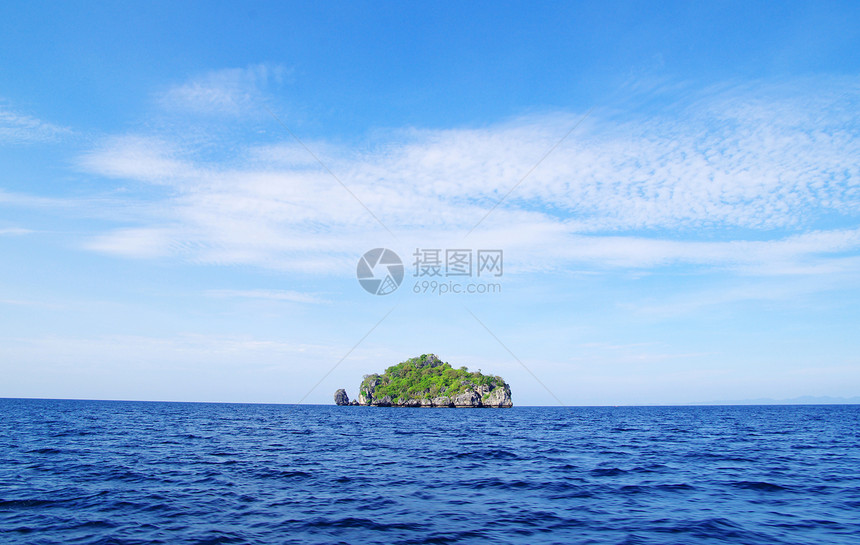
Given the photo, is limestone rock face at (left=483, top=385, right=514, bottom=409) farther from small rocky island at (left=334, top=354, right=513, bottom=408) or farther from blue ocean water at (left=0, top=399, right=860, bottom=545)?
blue ocean water at (left=0, top=399, right=860, bottom=545)

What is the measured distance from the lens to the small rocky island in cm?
16700

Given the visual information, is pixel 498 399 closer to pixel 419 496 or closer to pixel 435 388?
pixel 435 388

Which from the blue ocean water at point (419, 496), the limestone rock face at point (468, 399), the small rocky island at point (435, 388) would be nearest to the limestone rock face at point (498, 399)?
the small rocky island at point (435, 388)

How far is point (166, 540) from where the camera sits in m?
13.1

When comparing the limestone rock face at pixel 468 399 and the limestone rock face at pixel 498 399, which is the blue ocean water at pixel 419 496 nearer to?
the limestone rock face at pixel 498 399

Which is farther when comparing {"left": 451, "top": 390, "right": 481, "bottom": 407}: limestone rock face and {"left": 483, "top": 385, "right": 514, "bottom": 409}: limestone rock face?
{"left": 451, "top": 390, "right": 481, "bottom": 407}: limestone rock face

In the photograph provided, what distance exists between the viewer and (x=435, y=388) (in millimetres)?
175625

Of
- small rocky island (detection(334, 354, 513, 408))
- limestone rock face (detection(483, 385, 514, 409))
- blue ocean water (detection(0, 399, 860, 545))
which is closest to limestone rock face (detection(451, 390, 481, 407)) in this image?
small rocky island (detection(334, 354, 513, 408))

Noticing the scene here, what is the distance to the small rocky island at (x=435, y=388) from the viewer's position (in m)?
167

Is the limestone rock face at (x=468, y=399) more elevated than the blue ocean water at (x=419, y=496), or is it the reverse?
the blue ocean water at (x=419, y=496)

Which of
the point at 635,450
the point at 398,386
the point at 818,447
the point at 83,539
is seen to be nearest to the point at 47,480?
the point at 83,539

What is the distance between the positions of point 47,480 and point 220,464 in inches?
314

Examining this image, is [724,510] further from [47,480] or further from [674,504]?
[47,480]

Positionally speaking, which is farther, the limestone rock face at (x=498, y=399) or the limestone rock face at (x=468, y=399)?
the limestone rock face at (x=468, y=399)
